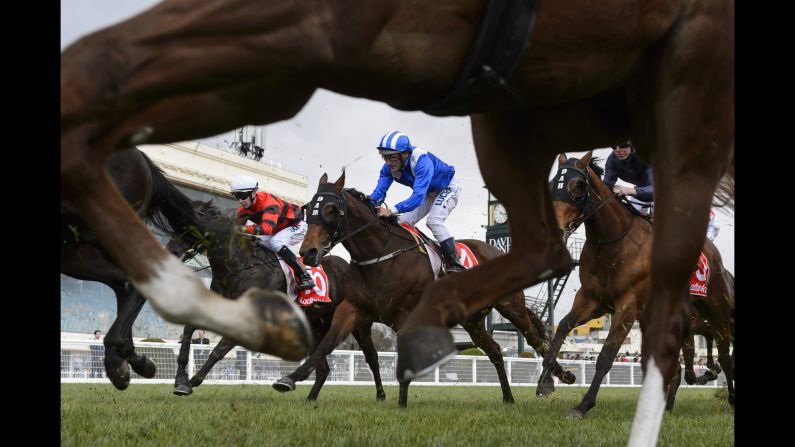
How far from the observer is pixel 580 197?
296 inches

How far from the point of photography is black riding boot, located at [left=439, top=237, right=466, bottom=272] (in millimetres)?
9289

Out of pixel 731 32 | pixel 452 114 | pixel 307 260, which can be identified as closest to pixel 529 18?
pixel 452 114

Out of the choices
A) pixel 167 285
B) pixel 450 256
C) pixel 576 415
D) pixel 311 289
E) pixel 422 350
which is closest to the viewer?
pixel 167 285

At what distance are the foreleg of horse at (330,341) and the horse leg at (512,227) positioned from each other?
→ 5.59 m

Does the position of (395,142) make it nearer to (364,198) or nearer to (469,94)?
(364,198)

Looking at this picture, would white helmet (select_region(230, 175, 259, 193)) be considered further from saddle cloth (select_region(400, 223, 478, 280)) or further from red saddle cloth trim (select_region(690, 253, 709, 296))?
red saddle cloth trim (select_region(690, 253, 709, 296))

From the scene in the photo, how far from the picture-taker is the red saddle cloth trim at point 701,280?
7.94 meters

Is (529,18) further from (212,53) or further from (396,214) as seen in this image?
(396,214)

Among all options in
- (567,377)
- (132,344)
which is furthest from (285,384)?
(567,377)

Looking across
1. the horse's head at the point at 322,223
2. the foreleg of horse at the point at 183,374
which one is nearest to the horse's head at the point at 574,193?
the horse's head at the point at 322,223

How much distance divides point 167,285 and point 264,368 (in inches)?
550

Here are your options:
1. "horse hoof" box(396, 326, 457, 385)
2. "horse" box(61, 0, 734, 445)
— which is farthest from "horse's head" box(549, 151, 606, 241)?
"horse hoof" box(396, 326, 457, 385)

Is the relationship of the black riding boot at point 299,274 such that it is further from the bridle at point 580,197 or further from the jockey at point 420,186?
the bridle at point 580,197
